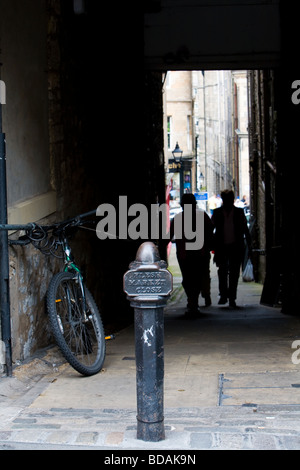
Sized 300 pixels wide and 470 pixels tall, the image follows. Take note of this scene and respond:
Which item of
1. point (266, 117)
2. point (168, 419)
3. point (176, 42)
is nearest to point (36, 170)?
point (168, 419)

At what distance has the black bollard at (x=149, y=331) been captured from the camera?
3625 millimetres

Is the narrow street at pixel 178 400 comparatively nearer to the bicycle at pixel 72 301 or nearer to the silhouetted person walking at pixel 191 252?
the bicycle at pixel 72 301

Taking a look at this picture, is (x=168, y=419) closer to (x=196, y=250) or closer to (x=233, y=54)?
(x=196, y=250)

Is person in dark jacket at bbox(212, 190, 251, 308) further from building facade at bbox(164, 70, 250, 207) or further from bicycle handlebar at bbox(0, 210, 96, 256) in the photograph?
building facade at bbox(164, 70, 250, 207)

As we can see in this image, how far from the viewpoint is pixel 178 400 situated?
181 inches

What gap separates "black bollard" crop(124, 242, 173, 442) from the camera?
11.9ft

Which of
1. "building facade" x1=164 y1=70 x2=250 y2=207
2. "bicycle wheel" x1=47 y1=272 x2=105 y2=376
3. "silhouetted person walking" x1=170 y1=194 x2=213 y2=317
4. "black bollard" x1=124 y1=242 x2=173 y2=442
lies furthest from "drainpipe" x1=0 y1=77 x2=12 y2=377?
"building facade" x1=164 y1=70 x2=250 y2=207

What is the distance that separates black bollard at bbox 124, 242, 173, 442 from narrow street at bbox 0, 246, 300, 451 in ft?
0.43

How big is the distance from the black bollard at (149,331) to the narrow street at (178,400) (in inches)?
5.1

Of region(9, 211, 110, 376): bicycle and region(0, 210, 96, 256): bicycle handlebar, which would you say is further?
region(9, 211, 110, 376): bicycle

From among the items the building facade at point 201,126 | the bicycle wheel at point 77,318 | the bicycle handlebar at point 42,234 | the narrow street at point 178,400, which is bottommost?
the narrow street at point 178,400

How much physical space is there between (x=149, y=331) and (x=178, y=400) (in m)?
1.13

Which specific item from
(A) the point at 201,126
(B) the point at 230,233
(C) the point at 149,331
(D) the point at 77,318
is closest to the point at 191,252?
(B) the point at 230,233

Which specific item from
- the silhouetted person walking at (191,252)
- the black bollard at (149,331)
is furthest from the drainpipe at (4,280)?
the silhouetted person walking at (191,252)
